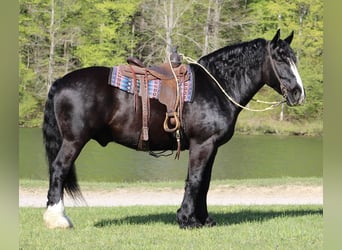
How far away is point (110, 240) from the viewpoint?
13.8ft

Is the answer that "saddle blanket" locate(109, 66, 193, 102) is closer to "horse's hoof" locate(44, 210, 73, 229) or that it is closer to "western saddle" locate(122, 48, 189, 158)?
"western saddle" locate(122, 48, 189, 158)

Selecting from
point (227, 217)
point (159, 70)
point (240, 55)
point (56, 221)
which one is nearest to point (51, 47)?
point (227, 217)

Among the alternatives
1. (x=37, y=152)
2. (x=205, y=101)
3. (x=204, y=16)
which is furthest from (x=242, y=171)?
(x=204, y=16)

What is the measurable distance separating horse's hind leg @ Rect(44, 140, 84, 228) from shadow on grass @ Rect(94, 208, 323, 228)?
0.50 metres

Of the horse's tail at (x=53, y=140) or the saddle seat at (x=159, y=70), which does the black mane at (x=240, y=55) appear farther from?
the horse's tail at (x=53, y=140)

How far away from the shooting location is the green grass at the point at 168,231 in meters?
4.05

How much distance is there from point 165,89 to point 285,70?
44.1 inches

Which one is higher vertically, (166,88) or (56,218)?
(166,88)

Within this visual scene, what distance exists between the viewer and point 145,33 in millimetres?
23469

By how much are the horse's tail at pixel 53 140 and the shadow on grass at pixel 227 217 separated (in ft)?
1.49

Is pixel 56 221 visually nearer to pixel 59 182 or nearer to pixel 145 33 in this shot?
pixel 59 182

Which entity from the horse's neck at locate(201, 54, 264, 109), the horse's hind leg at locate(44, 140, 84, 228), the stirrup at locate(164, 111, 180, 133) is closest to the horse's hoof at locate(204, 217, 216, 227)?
the stirrup at locate(164, 111, 180, 133)
